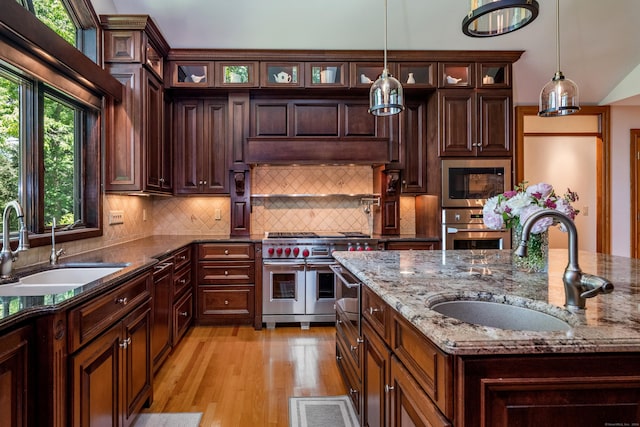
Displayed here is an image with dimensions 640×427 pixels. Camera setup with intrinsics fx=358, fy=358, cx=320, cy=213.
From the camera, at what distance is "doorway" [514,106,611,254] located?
427 cm

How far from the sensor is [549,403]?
34.1 inches

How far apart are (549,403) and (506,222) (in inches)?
43.4

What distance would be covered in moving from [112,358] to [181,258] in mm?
1548

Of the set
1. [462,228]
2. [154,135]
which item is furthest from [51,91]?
[462,228]

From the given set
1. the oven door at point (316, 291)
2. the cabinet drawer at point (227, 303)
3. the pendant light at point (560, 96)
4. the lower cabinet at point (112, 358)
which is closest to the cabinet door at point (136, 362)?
the lower cabinet at point (112, 358)

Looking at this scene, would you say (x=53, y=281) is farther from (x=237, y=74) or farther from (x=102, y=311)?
(x=237, y=74)

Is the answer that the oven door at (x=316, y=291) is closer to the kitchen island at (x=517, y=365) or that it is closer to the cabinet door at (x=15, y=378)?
the kitchen island at (x=517, y=365)

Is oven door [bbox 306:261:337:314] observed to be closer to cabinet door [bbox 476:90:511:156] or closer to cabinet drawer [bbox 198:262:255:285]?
cabinet drawer [bbox 198:262:255:285]

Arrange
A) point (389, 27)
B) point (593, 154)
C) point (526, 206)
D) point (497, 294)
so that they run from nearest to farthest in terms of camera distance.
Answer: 1. point (497, 294)
2. point (526, 206)
3. point (389, 27)
4. point (593, 154)

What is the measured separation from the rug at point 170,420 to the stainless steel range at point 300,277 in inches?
59.3

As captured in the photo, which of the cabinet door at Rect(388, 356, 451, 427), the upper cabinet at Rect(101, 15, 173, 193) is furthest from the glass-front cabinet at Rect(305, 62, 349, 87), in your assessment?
the cabinet door at Rect(388, 356, 451, 427)

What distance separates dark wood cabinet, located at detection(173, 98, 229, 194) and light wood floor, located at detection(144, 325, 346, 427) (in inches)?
58.8

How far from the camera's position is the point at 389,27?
3.50 m

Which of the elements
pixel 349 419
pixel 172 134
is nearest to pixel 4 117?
pixel 172 134
